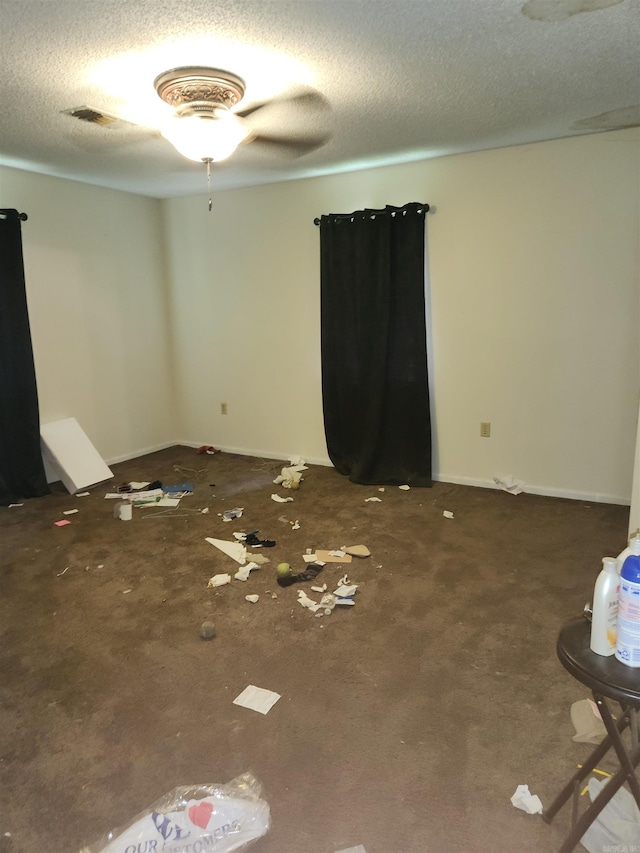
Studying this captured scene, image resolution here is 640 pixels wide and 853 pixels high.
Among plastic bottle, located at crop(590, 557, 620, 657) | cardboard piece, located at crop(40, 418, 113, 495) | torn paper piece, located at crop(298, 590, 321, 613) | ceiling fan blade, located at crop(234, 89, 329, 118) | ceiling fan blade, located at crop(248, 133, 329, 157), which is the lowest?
torn paper piece, located at crop(298, 590, 321, 613)

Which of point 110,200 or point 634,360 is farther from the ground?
point 110,200

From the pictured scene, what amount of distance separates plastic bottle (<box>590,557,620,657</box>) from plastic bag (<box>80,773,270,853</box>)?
3.37ft

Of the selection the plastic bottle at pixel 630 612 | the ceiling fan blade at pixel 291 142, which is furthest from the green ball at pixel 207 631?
the ceiling fan blade at pixel 291 142

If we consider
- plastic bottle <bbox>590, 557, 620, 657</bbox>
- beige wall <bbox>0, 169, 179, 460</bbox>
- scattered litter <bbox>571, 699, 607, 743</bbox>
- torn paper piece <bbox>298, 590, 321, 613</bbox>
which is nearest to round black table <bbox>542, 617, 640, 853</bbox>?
plastic bottle <bbox>590, 557, 620, 657</bbox>

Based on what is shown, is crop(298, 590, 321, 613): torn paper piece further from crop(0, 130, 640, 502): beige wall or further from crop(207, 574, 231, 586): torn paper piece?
crop(0, 130, 640, 502): beige wall

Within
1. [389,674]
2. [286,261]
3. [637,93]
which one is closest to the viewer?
[389,674]

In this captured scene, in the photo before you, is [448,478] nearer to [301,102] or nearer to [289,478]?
[289,478]

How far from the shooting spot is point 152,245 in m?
5.11

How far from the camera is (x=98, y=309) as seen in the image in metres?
4.64

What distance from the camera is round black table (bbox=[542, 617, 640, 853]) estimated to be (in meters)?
1.15

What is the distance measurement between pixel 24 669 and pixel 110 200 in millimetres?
3807

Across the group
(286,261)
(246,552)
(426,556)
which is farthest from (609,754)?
(286,261)

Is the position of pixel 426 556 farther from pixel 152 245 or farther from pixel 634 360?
pixel 152 245

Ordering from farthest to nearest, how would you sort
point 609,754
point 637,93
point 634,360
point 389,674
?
point 634,360 → point 637,93 → point 389,674 → point 609,754
